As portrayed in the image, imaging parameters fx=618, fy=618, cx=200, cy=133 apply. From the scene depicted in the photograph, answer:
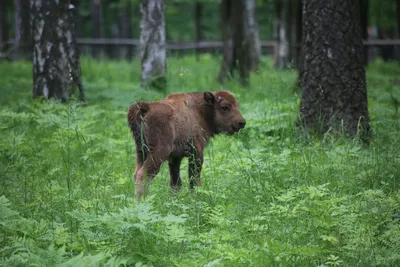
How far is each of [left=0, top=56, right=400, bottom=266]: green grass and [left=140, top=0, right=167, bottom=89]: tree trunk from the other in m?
5.09

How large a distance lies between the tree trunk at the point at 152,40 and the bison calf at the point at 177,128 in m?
7.37

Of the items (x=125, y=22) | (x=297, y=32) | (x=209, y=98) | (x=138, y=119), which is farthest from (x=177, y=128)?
(x=125, y=22)

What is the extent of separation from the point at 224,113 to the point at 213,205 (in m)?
1.65

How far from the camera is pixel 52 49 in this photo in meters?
12.6

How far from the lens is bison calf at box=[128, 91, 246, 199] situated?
22.1ft

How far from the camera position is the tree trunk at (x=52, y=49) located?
12625 millimetres

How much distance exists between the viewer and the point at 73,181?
7355 millimetres

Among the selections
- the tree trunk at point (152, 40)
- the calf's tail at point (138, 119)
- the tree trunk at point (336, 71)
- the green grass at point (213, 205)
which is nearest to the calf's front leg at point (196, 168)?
the green grass at point (213, 205)

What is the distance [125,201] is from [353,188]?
2.53 metres

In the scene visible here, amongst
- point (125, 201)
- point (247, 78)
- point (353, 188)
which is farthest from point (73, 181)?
point (247, 78)

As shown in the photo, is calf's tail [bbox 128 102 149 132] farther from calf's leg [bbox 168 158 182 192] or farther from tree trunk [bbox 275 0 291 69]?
tree trunk [bbox 275 0 291 69]

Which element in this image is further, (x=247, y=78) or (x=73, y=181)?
(x=247, y=78)

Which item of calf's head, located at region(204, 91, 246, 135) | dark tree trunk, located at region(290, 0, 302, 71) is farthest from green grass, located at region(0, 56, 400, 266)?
dark tree trunk, located at region(290, 0, 302, 71)

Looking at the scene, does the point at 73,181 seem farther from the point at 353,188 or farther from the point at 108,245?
the point at 353,188
